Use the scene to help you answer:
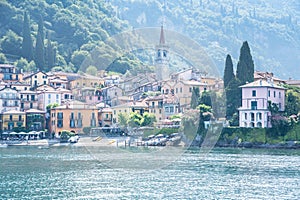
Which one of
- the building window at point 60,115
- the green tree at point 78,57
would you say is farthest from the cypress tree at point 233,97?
the green tree at point 78,57

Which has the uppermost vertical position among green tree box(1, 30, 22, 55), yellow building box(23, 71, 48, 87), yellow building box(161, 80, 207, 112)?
green tree box(1, 30, 22, 55)

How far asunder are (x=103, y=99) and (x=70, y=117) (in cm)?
570

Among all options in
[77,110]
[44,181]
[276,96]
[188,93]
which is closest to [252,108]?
[276,96]

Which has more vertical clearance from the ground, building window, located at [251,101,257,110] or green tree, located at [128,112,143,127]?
building window, located at [251,101,257,110]

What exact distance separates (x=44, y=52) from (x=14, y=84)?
1794 cm

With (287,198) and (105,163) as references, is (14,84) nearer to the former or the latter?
(105,163)

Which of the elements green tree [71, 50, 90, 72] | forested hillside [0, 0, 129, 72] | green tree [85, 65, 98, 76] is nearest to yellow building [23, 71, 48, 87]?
forested hillside [0, 0, 129, 72]

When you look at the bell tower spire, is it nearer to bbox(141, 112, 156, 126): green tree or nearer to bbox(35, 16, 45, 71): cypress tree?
bbox(141, 112, 156, 126): green tree

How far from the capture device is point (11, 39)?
108 m

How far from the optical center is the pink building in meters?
62.8

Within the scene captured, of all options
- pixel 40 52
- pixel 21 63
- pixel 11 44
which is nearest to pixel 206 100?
pixel 40 52

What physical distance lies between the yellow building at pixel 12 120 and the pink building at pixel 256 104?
23795mm

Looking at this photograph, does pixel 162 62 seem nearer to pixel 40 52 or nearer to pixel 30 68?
pixel 30 68

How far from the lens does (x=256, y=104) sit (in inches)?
2491
